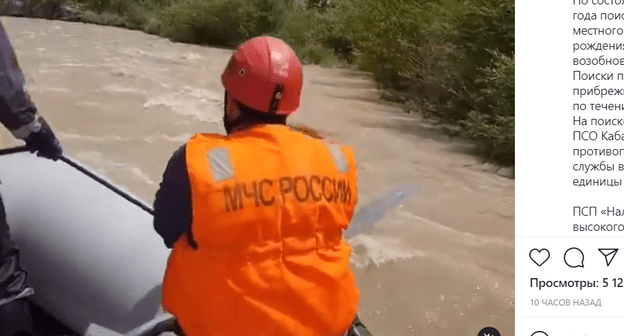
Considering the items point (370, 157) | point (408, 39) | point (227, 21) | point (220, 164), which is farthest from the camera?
point (227, 21)

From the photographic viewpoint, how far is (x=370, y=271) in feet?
9.43

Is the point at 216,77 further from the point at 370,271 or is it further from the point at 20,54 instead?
the point at 370,271

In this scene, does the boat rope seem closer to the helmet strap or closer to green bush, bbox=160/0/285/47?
the helmet strap

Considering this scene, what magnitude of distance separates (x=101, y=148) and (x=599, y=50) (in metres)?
3.03

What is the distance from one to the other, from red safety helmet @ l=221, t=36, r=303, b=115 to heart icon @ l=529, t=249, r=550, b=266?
41.1 inches

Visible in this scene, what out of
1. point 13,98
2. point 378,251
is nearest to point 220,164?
point 13,98

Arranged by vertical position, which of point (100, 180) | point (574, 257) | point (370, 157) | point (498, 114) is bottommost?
point (370, 157)

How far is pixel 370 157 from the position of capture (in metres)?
4.51

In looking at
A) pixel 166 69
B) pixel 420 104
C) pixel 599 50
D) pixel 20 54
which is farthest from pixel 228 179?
pixel 20 54

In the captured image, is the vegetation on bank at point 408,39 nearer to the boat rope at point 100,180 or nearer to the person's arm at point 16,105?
the boat rope at point 100,180

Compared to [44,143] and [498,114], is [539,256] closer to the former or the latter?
[44,143]

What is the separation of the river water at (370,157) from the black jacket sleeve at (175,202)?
132 centimetres

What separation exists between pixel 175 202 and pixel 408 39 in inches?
215

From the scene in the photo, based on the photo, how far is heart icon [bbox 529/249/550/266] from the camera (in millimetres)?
2078
